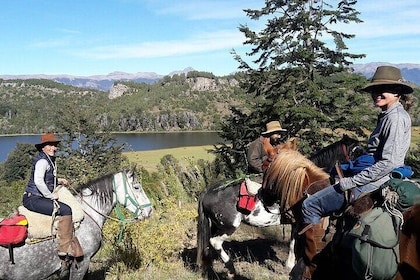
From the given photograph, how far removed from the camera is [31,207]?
5227 mm

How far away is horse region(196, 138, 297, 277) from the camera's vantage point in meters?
7.04

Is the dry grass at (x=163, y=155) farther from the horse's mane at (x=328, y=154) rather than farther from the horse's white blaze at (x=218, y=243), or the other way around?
the horse's mane at (x=328, y=154)

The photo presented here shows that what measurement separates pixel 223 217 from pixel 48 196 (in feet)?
10.3

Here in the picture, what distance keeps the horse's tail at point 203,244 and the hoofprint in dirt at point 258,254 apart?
9.5 inches

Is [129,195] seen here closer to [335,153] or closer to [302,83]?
[335,153]

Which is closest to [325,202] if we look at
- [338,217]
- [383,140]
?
[338,217]

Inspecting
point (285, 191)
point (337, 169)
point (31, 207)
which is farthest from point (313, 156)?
point (31, 207)


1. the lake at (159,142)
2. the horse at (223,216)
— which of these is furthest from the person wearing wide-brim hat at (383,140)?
the lake at (159,142)

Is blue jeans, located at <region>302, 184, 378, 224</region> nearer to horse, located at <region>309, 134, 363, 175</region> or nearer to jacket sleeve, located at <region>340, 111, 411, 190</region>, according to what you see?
jacket sleeve, located at <region>340, 111, 411, 190</region>

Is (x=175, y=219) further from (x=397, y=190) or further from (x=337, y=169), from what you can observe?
(x=397, y=190)

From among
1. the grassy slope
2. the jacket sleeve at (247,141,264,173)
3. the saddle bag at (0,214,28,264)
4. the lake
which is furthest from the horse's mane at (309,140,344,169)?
the lake

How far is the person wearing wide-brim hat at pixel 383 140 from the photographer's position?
3188 millimetres

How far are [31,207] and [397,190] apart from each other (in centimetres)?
450

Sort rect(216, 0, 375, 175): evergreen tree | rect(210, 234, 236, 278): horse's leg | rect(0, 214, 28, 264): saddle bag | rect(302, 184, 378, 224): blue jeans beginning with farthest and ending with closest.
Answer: rect(216, 0, 375, 175): evergreen tree
rect(210, 234, 236, 278): horse's leg
rect(0, 214, 28, 264): saddle bag
rect(302, 184, 378, 224): blue jeans
